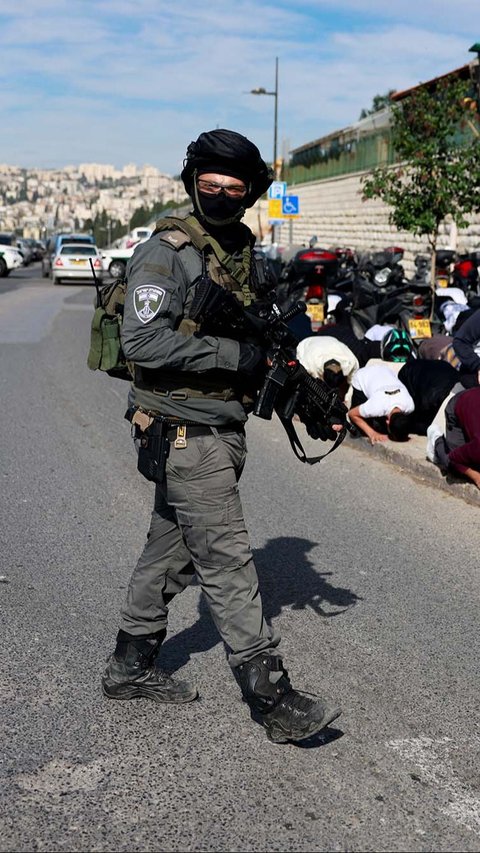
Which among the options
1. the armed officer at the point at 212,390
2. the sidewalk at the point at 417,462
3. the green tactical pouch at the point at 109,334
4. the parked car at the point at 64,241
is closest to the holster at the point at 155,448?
the armed officer at the point at 212,390

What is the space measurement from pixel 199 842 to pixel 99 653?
1.59 metres

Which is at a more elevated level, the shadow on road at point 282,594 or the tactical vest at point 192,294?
the tactical vest at point 192,294

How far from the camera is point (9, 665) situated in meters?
4.47

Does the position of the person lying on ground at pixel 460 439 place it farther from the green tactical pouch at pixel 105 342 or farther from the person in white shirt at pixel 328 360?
the green tactical pouch at pixel 105 342

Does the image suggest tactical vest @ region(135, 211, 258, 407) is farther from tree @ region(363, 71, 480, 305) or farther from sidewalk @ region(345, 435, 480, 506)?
tree @ region(363, 71, 480, 305)

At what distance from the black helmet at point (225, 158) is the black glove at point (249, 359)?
1.70 ft

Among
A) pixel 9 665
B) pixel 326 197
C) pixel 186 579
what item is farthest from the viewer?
pixel 326 197

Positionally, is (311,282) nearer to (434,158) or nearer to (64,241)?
(434,158)

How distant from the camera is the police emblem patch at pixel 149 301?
3.56 metres

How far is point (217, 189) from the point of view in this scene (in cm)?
371

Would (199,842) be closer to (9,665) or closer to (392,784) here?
(392,784)

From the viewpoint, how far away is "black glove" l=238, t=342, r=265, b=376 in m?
3.62

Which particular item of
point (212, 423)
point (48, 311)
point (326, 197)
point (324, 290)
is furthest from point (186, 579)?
point (326, 197)

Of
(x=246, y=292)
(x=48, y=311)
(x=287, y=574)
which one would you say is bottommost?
(x=48, y=311)
